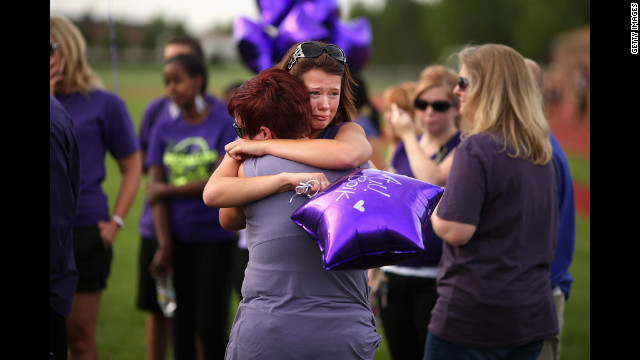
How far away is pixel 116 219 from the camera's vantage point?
11.7 feet

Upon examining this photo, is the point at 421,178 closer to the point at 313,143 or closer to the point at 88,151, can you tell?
the point at 313,143

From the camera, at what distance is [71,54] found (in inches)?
127

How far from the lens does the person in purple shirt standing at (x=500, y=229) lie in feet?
8.34

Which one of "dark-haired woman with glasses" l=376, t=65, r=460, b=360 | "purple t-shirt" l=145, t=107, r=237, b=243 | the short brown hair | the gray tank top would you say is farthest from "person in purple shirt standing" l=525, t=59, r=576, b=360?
"purple t-shirt" l=145, t=107, r=237, b=243

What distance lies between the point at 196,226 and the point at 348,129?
2081 millimetres

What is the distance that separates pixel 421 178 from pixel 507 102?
729mm

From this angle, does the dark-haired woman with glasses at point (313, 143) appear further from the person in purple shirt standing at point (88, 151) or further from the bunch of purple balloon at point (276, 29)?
the bunch of purple balloon at point (276, 29)

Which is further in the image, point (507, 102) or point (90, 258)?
point (90, 258)

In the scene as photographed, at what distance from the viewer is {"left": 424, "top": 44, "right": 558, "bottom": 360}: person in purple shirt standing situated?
A: 254 centimetres

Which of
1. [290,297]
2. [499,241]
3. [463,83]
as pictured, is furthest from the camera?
[463,83]

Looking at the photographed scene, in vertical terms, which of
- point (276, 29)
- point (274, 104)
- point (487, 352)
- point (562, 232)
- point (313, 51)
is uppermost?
point (276, 29)

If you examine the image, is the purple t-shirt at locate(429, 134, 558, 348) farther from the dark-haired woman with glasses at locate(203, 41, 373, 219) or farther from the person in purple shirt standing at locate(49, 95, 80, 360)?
the person in purple shirt standing at locate(49, 95, 80, 360)

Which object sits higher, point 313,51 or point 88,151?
point 313,51

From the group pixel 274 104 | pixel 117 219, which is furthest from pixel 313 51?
pixel 117 219
